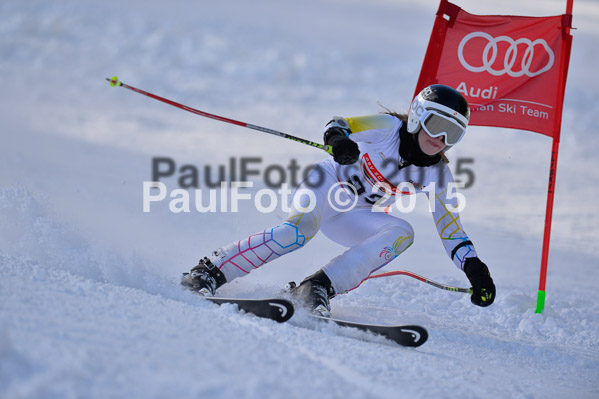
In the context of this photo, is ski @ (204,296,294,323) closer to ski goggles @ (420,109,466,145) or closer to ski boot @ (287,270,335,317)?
ski boot @ (287,270,335,317)

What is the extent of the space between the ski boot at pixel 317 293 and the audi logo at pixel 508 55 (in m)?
2.22

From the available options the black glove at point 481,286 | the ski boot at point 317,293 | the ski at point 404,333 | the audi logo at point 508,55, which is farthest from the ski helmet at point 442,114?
the audi logo at point 508,55

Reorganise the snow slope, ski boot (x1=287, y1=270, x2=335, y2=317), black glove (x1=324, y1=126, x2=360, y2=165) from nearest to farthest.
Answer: the snow slope < ski boot (x1=287, y1=270, x2=335, y2=317) < black glove (x1=324, y1=126, x2=360, y2=165)

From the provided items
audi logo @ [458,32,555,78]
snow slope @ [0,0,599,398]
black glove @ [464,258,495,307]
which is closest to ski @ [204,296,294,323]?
snow slope @ [0,0,599,398]

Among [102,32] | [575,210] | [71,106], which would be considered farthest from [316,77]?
[575,210]

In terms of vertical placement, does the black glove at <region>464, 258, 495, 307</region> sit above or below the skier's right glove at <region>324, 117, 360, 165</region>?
below

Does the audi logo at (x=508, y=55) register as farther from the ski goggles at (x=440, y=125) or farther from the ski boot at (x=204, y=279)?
the ski boot at (x=204, y=279)

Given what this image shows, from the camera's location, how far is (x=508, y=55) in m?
4.48

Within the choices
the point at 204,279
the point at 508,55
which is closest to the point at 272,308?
the point at 204,279

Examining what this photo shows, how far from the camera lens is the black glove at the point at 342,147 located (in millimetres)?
3150

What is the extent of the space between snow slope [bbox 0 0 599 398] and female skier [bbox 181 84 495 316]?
0.29 meters

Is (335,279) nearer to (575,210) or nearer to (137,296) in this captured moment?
(137,296)

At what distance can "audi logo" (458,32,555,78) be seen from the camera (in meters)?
4.41

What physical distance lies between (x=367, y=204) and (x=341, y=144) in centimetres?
58
